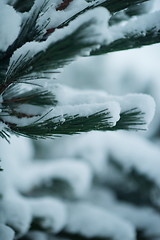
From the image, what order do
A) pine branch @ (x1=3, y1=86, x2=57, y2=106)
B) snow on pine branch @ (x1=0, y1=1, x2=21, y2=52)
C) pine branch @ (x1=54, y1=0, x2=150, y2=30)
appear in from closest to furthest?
snow on pine branch @ (x1=0, y1=1, x2=21, y2=52)
pine branch @ (x1=54, y1=0, x2=150, y2=30)
pine branch @ (x1=3, y1=86, x2=57, y2=106)

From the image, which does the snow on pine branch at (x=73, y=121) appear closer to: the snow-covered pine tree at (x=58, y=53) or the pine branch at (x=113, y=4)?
the snow-covered pine tree at (x=58, y=53)

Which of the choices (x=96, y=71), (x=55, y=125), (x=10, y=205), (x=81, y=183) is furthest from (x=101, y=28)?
(x=96, y=71)

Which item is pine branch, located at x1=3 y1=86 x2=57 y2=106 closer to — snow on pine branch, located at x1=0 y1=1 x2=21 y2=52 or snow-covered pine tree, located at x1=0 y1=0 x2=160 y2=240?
snow-covered pine tree, located at x1=0 y1=0 x2=160 y2=240

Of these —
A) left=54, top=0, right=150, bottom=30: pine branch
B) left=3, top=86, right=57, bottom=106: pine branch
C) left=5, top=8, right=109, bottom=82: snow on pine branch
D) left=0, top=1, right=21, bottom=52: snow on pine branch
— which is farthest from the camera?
left=3, top=86, right=57, bottom=106: pine branch

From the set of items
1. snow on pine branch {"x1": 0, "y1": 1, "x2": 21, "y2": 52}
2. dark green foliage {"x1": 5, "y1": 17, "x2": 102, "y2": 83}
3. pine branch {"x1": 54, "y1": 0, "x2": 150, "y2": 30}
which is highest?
pine branch {"x1": 54, "y1": 0, "x2": 150, "y2": 30}

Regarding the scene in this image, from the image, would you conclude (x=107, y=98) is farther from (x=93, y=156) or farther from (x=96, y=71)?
(x=96, y=71)

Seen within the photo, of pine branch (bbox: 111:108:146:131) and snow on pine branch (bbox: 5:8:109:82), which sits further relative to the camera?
pine branch (bbox: 111:108:146:131)

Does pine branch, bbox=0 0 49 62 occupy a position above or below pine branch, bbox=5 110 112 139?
above

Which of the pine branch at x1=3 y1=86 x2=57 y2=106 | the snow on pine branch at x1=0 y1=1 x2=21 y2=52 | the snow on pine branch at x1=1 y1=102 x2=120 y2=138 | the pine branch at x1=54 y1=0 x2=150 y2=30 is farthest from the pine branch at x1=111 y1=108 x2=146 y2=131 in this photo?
the snow on pine branch at x1=0 y1=1 x2=21 y2=52

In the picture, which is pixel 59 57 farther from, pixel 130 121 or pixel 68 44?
pixel 130 121

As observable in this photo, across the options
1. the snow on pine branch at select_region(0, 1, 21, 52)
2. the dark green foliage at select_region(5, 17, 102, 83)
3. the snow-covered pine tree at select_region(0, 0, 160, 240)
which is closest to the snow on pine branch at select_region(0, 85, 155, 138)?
the snow-covered pine tree at select_region(0, 0, 160, 240)
